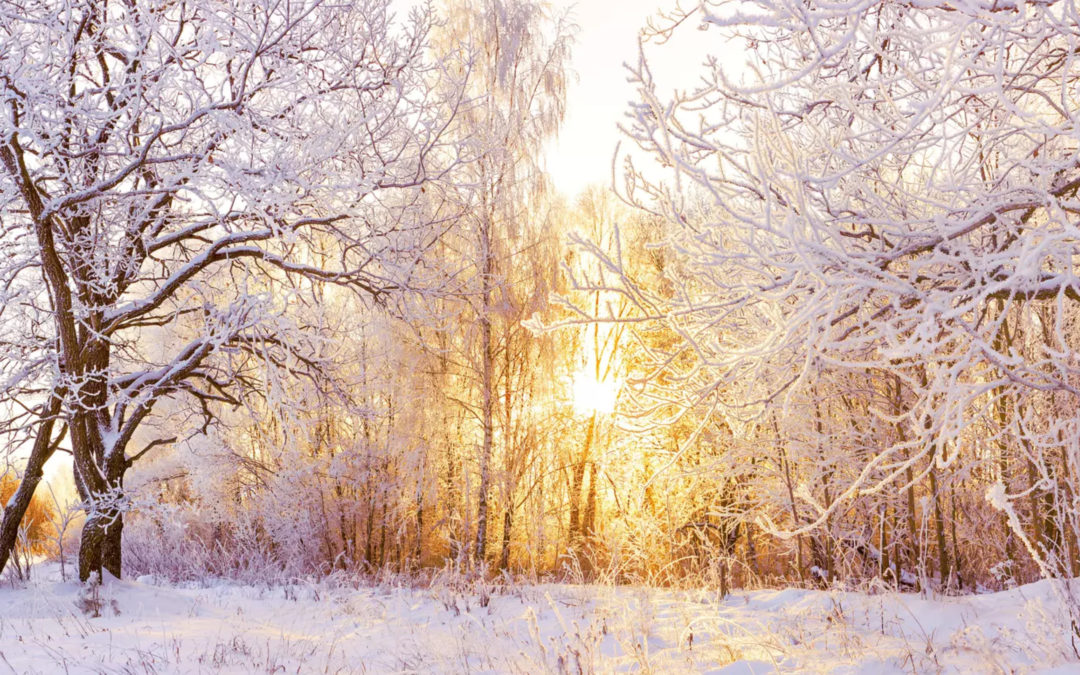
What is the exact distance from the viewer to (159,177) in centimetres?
805

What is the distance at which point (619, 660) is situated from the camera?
4488 mm

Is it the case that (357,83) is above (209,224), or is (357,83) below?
above

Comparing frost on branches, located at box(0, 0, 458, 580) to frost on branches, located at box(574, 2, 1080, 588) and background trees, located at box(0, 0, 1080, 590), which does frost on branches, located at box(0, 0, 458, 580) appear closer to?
background trees, located at box(0, 0, 1080, 590)

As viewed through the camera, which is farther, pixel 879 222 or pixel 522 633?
pixel 522 633

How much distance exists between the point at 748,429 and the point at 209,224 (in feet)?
22.2

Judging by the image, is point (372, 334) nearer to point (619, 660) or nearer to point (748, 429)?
point (748, 429)

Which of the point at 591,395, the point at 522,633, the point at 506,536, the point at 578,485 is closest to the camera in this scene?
the point at 522,633

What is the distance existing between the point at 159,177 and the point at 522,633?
6107 millimetres

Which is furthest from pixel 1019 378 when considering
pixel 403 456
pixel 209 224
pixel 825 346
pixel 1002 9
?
pixel 403 456

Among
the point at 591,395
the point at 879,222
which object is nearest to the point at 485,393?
the point at 591,395

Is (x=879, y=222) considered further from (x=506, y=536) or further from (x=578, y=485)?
(x=578, y=485)

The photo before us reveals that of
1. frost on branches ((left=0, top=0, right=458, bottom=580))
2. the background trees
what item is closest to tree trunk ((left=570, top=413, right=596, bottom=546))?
the background trees

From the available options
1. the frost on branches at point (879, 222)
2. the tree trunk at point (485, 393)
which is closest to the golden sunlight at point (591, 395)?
the tree trunk at point (485, 393)

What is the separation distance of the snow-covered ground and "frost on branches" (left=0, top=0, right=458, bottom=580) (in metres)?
1.52
